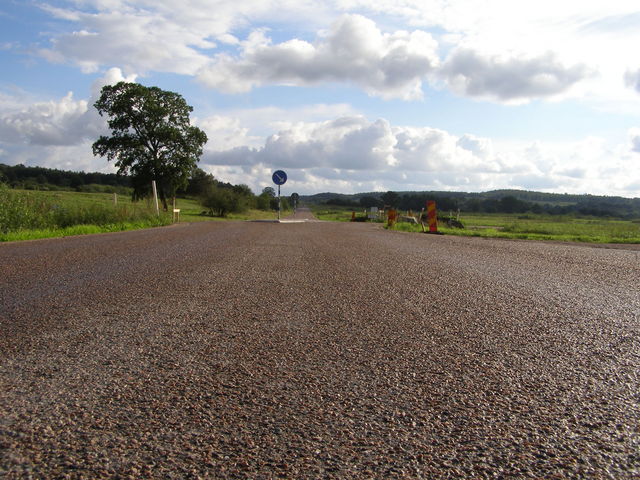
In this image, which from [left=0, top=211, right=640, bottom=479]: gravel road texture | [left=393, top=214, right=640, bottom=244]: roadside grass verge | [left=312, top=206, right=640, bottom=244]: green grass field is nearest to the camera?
[left=0, top=211, right=640, bottom=479]: gravel road texture

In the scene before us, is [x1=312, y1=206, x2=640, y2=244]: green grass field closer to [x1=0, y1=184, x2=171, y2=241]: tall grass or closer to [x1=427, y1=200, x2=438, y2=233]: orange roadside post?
[x1=427, y1=200, x2=438, y2=233]: orange roadside post

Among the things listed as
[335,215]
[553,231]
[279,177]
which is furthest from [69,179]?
[553,231]

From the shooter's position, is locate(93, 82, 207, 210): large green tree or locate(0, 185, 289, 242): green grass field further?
locate(93, 82, 207, 210): large green tree

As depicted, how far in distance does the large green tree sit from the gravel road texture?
44.6 m

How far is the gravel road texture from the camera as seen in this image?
212 cm

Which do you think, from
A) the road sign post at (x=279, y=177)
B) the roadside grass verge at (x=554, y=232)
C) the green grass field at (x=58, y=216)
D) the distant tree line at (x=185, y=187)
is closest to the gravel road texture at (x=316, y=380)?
the green grass field at (x=58, y=216)

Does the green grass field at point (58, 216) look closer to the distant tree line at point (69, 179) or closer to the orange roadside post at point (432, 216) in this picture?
the orange roadside post at point (432, 216)

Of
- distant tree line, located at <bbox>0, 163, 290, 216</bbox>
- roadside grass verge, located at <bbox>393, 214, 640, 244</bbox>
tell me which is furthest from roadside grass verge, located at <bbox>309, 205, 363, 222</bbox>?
roadside grass verge, located at <bbox>393, 214, 640, 244</bbox>

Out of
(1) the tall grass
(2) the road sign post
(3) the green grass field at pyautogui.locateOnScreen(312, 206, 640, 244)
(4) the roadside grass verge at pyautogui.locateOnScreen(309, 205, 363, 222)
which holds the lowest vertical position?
(4) the roadside grass verge at pyautogui.locateOnScreen(309, 205, 363, 222)

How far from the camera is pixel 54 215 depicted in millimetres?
17484

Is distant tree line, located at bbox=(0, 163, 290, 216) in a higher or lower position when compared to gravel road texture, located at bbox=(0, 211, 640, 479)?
higher

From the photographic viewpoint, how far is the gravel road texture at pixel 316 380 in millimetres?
2117

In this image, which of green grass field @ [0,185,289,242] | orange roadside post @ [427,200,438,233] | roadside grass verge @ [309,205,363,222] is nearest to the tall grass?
green grass field @ [0,185,289,242]

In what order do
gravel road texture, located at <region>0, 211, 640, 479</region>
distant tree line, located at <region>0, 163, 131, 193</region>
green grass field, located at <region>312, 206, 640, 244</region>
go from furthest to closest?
distant tree line, located at <region>0, 163, 131, 193</region>, green grass field, located at <region>312, 206, 640, 244</region>, gravel road texture, located at <region>0, 211, 640, 479</region>
